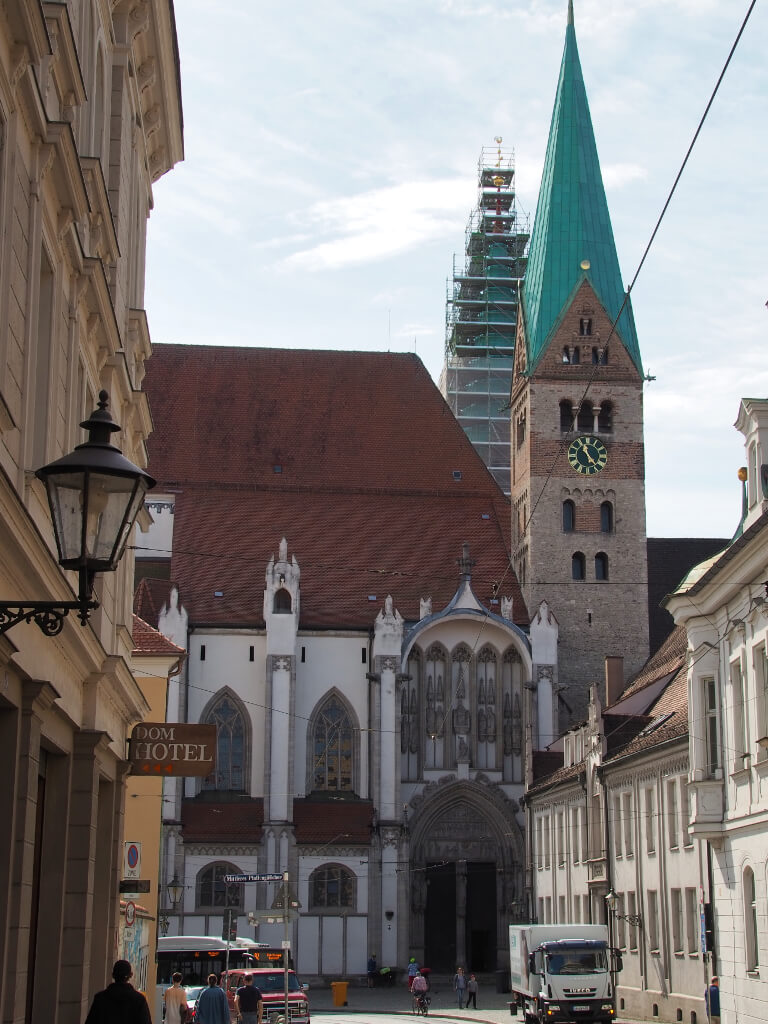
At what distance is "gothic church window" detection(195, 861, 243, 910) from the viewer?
4644 cm

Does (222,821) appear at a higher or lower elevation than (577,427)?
lower

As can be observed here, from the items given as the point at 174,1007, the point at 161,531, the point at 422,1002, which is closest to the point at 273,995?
the point at 174,1007

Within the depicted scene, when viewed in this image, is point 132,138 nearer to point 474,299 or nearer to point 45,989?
point 45,989

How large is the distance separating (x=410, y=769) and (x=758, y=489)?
92.6ft

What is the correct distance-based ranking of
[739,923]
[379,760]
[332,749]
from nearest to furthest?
[739,923]
[379,760]
[332,749]

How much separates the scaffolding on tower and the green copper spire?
8123mm

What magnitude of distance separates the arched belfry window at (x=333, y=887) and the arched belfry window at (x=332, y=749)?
2.69 m

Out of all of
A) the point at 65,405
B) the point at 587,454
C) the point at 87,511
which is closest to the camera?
the point at 87,511

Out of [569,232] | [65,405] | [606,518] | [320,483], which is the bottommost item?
[65,405]

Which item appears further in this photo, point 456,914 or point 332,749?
point 332,749

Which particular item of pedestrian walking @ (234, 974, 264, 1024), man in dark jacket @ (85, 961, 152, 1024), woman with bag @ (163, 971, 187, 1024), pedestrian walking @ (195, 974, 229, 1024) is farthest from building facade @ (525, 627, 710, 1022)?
man in dark jacket @ (85, 961, 152, 1024)

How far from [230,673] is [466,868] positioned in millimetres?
9612

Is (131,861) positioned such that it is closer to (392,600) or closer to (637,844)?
(637,844)

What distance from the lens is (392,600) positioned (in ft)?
164
